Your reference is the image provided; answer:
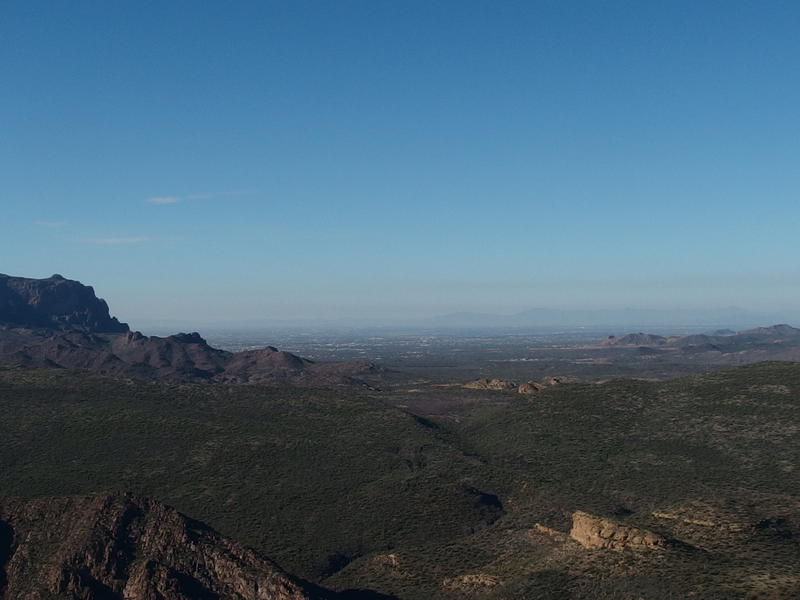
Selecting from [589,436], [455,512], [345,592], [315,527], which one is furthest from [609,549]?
[589,436]

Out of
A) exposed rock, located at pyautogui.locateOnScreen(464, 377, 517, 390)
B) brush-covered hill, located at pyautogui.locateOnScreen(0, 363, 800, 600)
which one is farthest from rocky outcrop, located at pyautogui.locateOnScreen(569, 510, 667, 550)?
exposed rock, located at pyautogui.locateOnScreen(464, 377, 517, 390)

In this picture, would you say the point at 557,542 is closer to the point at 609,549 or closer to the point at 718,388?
the point at 609,549

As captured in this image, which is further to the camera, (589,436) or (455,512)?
(589,436)

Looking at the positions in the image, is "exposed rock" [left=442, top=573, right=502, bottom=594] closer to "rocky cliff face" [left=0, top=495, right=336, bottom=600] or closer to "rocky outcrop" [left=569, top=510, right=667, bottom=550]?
"rocky outcrop" [left=569, top=510, right=667, bottom=550]

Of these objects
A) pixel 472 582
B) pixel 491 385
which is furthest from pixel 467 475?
pixel 491 385

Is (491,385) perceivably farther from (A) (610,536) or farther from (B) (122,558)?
(B) (122,558)
